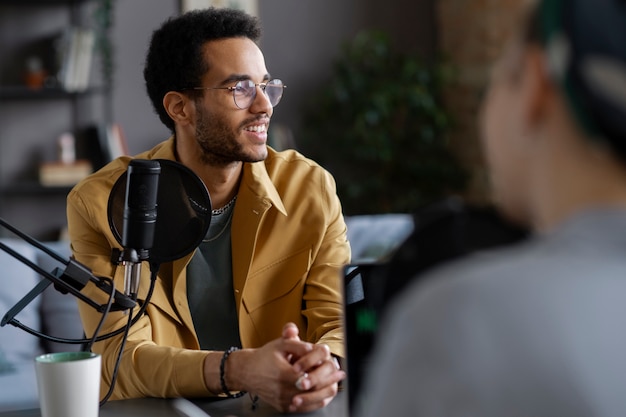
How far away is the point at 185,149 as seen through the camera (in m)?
2.10

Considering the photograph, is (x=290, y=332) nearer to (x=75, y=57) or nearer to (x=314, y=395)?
(x=314, y=395)

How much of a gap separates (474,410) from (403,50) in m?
4.68

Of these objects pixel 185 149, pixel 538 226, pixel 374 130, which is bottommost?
pixel 374 130

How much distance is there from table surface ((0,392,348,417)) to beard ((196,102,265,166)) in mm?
652

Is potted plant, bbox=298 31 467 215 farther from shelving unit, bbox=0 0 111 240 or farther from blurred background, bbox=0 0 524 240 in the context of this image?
shelving unit, bbox=0 0 111 240

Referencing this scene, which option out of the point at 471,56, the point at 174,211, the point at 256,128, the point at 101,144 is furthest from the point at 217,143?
the point at 471,56

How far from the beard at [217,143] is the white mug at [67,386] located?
0.86 meters

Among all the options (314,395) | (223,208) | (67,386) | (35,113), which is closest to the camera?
(67,386)

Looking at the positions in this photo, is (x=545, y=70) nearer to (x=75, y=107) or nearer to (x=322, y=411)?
(x=322, y=411)

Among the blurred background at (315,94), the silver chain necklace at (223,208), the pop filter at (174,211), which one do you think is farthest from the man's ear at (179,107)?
the blurred background at (315,94)

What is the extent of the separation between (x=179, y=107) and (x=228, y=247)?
0.40 metres

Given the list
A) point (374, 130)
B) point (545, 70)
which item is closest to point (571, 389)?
point (545, 70)

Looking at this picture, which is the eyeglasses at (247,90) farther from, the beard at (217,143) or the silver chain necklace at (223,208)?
the silver chain necklace at (223,208)

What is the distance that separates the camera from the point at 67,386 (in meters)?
1.17
